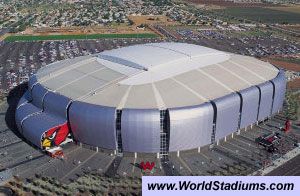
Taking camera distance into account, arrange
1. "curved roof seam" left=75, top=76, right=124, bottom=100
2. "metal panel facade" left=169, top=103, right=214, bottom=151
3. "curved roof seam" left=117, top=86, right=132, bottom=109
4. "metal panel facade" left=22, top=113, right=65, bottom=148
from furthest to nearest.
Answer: "curved roof seam" left=75, top=76, right=124, bottom=100 → "metal panel facade" left=22, top=113, right=65, bottom=148 → "curved roof seam" left=117, top=86, right=132, bottom=109 → "metal panel facade" left=169, top=103, right=214, bottom=151

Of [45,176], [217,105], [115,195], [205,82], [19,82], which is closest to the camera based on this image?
[115,195]

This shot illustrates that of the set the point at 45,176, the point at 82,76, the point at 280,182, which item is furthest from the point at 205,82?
the point at 280,182

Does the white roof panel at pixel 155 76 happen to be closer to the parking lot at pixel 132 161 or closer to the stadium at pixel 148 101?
the stadium at pixel 148 101

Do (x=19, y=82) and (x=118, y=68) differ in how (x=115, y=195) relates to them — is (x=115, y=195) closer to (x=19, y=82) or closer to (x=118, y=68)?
(x=118, y=68)

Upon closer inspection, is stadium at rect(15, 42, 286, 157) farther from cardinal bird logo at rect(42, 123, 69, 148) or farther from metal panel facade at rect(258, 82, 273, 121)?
cardinal bird logo at rect(42, 123, 69, 148)

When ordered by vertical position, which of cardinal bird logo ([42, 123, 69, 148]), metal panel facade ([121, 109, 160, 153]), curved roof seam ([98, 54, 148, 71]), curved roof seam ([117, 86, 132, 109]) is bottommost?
cardinal bird logo ([42, 123, 69, 148])

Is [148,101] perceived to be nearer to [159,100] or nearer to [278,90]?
[159,100]

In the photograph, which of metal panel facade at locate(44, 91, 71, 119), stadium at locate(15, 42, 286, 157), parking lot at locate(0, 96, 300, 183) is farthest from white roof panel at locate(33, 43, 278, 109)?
parking lot at locate(0, 96, 300, 183)
